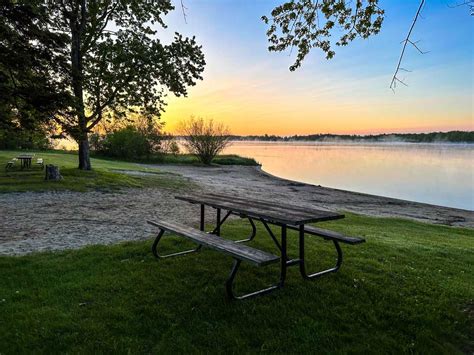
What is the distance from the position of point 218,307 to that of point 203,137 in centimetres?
2810

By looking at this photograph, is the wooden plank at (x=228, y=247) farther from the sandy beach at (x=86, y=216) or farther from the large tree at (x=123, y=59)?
the large tree at (x=123, y=59)

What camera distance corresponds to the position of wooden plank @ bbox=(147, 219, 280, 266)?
3043 mm

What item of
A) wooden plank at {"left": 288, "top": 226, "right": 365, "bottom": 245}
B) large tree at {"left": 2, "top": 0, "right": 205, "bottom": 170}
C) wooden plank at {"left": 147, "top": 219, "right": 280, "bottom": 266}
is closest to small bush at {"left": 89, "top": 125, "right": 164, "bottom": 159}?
large tree at {"left": 2, "top": 0, "right": 205, "bottom": 170}

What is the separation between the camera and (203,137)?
101ft

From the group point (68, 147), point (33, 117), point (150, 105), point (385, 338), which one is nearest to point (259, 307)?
point (385, 338)

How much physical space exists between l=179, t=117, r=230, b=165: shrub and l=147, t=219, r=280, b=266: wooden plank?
2661cm

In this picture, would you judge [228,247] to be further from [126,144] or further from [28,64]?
[126,144]

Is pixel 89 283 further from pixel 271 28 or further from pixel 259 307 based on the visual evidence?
pixel 271 28

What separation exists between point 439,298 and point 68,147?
40733mm

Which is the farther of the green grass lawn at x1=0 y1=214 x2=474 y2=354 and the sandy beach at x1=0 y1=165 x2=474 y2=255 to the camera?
the sandy beach at x1=0 y1=165 x2=474 y2=255

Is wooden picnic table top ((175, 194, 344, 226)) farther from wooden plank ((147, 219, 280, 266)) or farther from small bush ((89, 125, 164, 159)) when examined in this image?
small bush ((89, 125, 164, 159))

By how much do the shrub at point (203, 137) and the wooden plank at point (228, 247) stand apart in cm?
2661

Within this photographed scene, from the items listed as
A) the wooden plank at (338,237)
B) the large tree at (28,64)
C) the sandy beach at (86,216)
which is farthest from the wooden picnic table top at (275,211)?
the large tree at (28,64)

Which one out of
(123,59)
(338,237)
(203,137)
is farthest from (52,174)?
(203,137)
